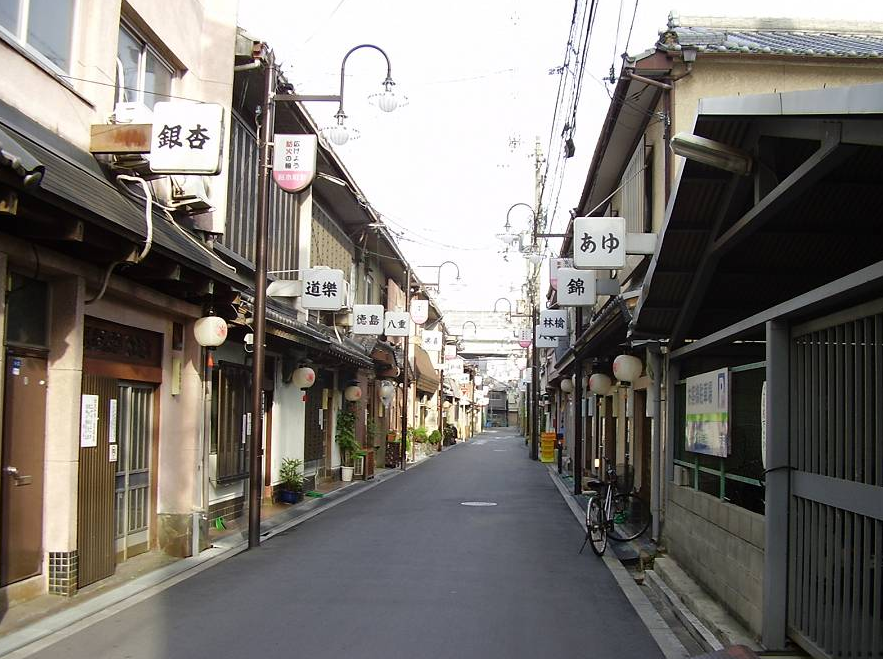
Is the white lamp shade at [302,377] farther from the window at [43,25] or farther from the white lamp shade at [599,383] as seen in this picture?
the window at [43,25]

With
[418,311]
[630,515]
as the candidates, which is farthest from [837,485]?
[418,311]

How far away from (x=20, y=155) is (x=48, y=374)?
3.20m

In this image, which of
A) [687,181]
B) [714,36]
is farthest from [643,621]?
[714,36]

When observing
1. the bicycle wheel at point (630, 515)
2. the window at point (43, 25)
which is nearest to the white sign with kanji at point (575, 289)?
the bicycle wheel at point (630, 515)

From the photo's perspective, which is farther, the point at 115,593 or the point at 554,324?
the point at 554,324

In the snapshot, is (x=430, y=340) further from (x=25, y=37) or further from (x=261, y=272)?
(x=25, y=37)

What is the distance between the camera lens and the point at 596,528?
501 inches

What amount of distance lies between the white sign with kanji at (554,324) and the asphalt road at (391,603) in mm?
12870

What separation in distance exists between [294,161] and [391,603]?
8.07 meters

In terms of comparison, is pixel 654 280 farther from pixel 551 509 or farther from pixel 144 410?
pixel 551 509

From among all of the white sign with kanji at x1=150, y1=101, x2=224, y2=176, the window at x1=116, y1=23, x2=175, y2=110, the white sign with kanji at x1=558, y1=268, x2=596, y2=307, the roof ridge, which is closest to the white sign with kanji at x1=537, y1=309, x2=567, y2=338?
the white sign with kanji at x1=558, y1=268, x2=596, y2=307

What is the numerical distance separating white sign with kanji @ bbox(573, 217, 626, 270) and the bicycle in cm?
345

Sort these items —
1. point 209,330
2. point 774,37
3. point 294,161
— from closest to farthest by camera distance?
1. point 209,330
2. point 294,161
3. point 774,37

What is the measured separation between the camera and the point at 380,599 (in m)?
9.16
